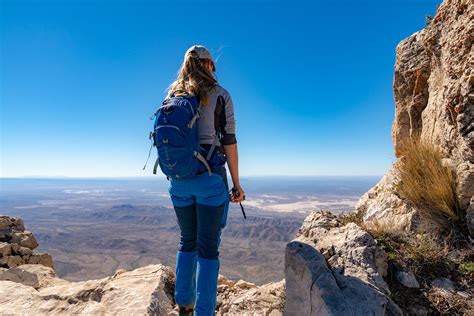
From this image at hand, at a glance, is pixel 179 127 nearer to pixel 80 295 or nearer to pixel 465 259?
pixel 80 295

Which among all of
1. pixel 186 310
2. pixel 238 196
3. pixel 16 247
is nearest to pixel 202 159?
pixel 238 196

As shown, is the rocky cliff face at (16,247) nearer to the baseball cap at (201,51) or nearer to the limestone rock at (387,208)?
the baseball cap at (201,51)

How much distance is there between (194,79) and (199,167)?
2.62 feet

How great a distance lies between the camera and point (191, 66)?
2.60 meters

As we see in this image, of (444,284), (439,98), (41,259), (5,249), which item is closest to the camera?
(444,284)

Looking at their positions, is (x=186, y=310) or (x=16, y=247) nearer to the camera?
(x=186, y=310)

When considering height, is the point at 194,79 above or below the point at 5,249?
above

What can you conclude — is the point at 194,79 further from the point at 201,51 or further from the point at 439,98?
the point at 439,98

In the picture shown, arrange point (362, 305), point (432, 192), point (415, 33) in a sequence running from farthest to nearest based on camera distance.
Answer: point (415, 33)
point (432, 192)
point (362, 305)

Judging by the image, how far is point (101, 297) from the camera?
10.5 ft

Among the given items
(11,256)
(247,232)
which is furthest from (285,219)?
(11,256)

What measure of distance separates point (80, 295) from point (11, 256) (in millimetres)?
4142

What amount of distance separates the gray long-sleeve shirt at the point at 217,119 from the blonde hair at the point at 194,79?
0.23ft

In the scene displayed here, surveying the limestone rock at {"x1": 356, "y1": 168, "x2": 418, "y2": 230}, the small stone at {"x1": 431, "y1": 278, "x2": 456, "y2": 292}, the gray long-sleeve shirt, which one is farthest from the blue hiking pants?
the limestone rock at {"x1": 356, "y1": 168, "x2": 418, "y2": 230}
